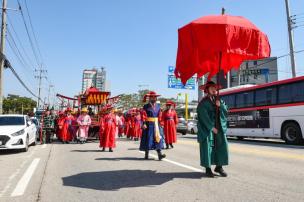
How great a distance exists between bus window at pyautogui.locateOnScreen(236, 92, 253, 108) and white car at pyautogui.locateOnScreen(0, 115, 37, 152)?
38.8 feet

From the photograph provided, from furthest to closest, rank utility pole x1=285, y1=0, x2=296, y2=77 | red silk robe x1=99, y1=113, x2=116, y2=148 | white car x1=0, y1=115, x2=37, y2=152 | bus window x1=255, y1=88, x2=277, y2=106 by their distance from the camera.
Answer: utility pole x1=285, y1=0, x2=296, y2=77 → bus window x1=255, y1=88, x2=277, y2=106 → red silk robe x1=99, y1=113, x2=116, y2=148 → white car x1=0, y1=115, x2=37, y2=152

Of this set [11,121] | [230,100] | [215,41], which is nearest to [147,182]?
[215,41]

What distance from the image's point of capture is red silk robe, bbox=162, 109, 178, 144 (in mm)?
14289

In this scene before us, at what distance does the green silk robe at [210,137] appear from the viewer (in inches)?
275

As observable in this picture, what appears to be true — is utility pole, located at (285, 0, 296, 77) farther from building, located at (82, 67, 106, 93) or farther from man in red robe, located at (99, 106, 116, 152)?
building, located at (82, 67, 106, 93)

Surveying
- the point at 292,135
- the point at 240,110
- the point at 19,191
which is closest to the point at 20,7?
the point at 240,110

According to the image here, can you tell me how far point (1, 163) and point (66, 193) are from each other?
499 centimetres

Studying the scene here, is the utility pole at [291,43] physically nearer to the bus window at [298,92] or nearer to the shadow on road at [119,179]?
the bus window at [298,92]

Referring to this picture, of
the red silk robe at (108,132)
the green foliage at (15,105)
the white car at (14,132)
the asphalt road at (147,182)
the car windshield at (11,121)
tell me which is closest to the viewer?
the asphalt road at (147,182)

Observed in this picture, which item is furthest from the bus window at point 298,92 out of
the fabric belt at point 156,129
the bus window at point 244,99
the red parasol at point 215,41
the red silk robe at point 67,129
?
the red silk robe at point 67,129

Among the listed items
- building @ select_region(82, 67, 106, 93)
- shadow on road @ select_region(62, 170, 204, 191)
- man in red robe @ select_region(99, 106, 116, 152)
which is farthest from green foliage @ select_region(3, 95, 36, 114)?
shadow on road @ select_region(62, 170, 204, 191)

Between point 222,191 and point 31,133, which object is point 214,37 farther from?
point 31,133

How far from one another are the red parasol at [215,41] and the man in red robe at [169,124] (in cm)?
727

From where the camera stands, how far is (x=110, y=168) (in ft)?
27.8
